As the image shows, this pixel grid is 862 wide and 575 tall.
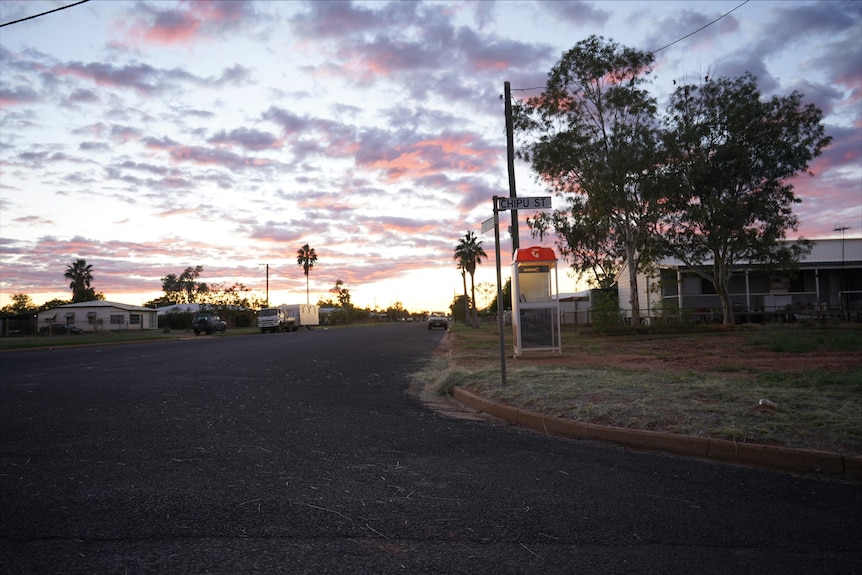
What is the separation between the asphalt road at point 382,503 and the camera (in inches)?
129

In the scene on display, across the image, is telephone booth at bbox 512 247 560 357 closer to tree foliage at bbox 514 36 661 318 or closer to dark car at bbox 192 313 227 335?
tree foliage at bbox 514 36 661 318

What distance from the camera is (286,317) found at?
63.2m

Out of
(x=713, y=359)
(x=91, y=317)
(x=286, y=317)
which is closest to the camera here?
(x=713, y=359)

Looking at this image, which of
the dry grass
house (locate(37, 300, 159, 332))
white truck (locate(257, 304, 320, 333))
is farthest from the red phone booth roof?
house (locate(37, 300, 159, 332))

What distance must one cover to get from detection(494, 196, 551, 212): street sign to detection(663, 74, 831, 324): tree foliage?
76.5 ft

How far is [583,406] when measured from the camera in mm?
7215

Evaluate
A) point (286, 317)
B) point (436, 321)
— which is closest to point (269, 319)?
point (286, 317)

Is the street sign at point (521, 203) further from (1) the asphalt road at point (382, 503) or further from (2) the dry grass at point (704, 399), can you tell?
(1) the asphalt road at point (382, 503)

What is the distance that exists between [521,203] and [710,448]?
16.3 ft

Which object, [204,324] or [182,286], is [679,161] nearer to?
[204,324]

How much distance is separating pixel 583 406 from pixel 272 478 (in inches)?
153

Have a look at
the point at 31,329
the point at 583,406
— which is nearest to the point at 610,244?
the point at 583,406

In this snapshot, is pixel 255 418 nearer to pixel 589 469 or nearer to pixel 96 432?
pixel 96 432

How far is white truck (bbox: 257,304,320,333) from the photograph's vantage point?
Answer: 2253 inches
